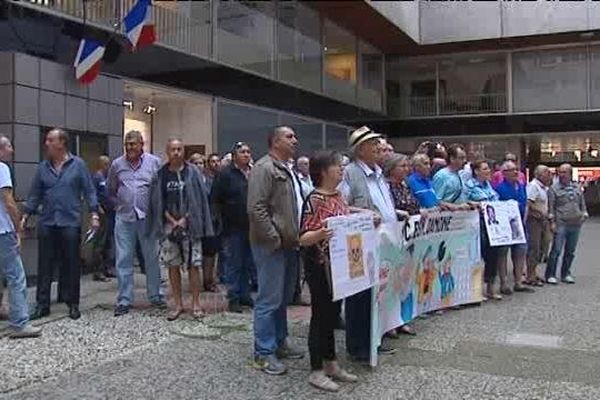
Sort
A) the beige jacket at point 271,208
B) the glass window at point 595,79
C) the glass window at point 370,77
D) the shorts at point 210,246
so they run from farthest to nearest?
1. the glass window at point 595,79
2. the glass window at point 370,77
3. the shorts at point 210,246
4. the beige jacket at point 271,208

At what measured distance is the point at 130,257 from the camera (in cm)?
740

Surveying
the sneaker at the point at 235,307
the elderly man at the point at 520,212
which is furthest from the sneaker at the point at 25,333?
the elderly man at the point at 520,212

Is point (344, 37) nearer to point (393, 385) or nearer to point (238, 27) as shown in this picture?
point (238, 27)

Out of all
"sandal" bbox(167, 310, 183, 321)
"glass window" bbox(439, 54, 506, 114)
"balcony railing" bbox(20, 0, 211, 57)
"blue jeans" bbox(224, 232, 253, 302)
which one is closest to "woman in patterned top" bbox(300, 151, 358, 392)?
"sandal" bbox(167, 310, 183, 321)

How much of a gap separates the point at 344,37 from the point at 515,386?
58.7 feet

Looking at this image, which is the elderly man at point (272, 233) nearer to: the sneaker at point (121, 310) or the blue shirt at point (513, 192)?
the sneaker at point (121, 310)

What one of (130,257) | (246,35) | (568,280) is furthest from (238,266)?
(246,35)

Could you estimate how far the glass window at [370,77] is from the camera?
24.0 m

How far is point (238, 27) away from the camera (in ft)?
49.5

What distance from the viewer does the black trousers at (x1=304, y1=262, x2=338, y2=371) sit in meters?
4.98

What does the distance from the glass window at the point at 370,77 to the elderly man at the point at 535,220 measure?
1374cm

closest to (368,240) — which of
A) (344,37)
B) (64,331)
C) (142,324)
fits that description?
(142,324)

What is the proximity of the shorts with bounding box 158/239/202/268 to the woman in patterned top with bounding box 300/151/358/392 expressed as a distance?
2.19m

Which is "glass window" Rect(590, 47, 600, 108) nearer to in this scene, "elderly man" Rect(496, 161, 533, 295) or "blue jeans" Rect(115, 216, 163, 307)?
"elderly man" Rect(496, 161, 533, 295)
